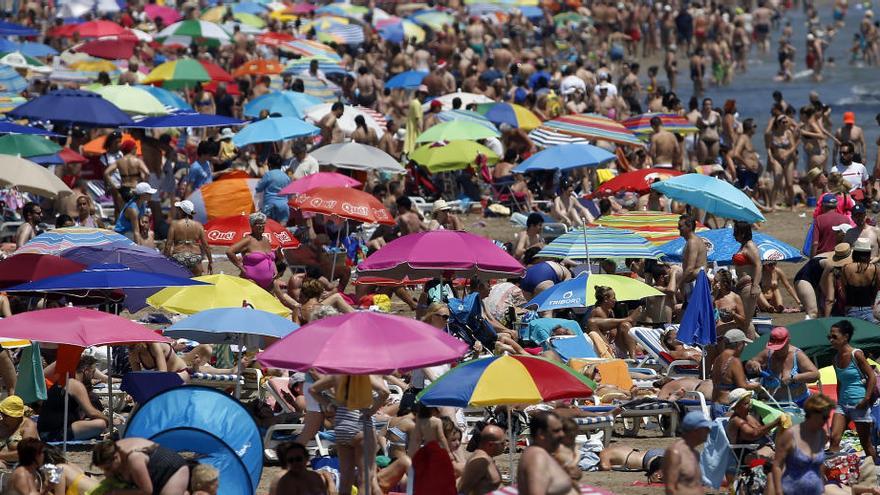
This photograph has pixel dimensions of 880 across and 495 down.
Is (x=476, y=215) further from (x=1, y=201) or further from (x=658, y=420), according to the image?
(x=658, y=420)

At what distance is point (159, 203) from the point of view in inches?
722

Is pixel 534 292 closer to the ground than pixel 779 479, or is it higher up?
closer to the ground

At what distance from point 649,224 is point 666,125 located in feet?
20.8

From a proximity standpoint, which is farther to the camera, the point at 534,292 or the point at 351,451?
the point at 534,292

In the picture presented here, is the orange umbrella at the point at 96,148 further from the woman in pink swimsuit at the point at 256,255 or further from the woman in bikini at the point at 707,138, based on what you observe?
the woman in bikini at the point at 707,138

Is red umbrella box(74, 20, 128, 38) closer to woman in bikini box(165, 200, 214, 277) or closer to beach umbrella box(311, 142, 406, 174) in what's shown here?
beach umbrella box(311, 142, 406, 174)

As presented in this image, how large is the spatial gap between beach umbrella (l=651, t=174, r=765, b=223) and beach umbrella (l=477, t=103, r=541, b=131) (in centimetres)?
712

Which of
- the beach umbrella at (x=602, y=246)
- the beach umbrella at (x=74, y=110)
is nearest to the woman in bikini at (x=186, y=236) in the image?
the beach umbrella at (x=602, y=246)

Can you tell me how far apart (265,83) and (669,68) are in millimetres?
15433

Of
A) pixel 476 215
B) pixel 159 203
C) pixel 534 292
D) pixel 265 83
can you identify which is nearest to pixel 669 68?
pixel 265 83

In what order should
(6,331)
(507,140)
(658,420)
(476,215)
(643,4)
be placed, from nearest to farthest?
1. (6,331)
2. (658,420)
3. (476,215)
4. (507,140)
5. (643,4)

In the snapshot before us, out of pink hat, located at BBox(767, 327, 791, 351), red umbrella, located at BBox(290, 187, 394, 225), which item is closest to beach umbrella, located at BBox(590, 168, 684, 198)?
red umbrella, located at BBox(290, 187, 394, 225)

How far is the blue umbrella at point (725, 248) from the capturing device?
50.3ft

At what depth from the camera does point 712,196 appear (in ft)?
48.8
